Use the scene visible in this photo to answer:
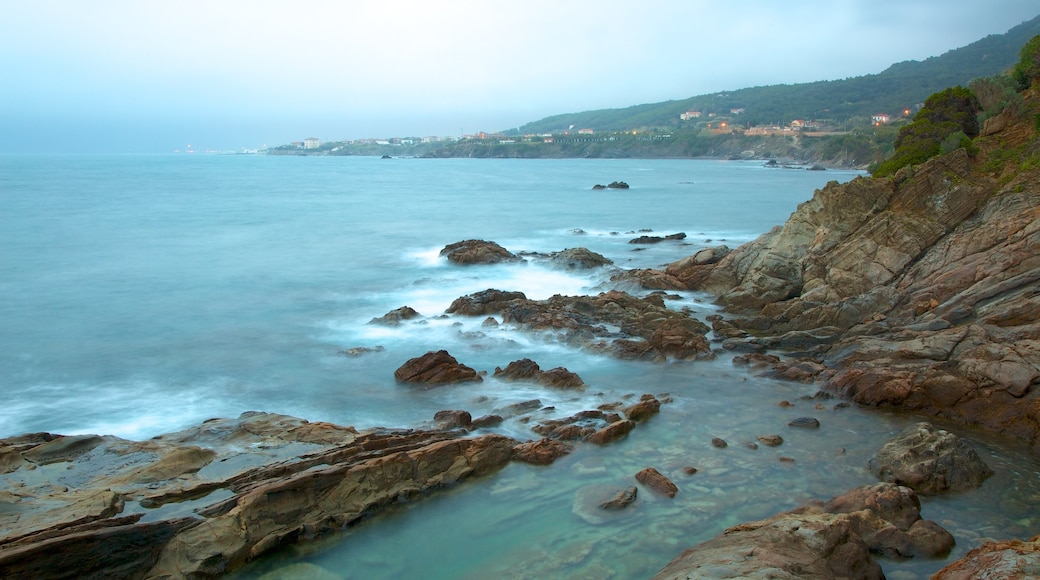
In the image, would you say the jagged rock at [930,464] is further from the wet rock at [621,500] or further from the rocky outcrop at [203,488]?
the rocky outcrop at [203,488]

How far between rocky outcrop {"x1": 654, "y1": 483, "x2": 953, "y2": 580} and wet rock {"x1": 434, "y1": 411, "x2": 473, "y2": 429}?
5.51 metres

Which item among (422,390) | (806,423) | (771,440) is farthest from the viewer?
(422,390)

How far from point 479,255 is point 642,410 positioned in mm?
18902

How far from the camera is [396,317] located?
22031mm

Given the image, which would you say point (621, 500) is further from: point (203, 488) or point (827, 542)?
point (203, 488)

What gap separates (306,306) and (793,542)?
20043 millimetres

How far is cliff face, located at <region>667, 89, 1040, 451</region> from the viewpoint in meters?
13.4

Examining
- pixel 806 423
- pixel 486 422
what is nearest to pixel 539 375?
pixel 486 422

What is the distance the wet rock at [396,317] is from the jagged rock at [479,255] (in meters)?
9.49

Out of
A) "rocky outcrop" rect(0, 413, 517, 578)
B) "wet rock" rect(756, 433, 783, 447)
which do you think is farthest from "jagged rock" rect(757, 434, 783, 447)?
"rocky outcrop" rect(0, 413, 517, 578)

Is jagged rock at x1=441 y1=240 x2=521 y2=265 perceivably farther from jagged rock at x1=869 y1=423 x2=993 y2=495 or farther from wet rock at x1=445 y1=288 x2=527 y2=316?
jagged rock at x1=869 y1=423 x2=993 y2=495

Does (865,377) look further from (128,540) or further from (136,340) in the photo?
(136,340)

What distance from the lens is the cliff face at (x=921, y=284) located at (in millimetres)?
13430

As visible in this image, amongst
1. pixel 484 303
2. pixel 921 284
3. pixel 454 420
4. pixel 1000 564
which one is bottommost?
pixel 454 420
